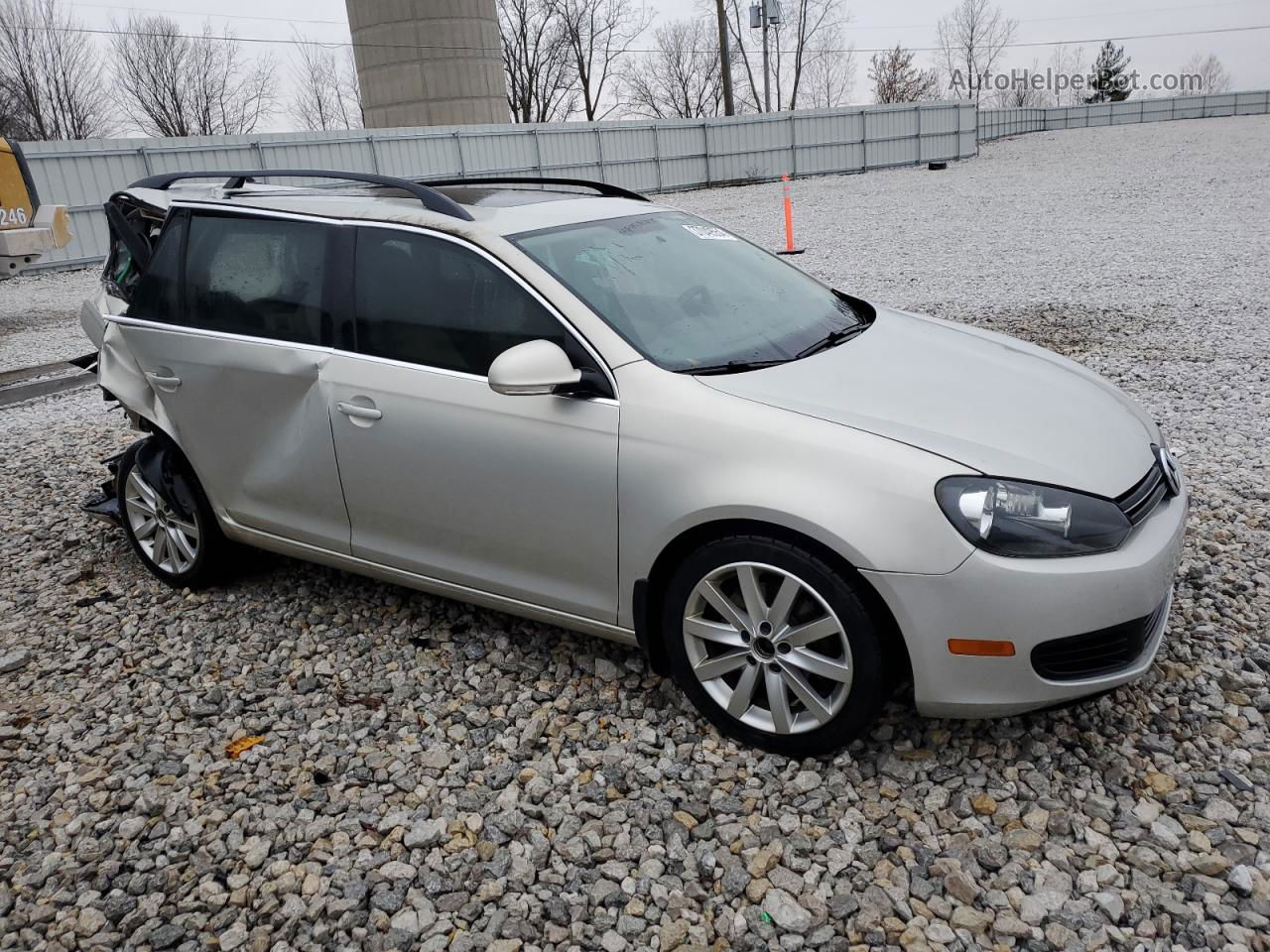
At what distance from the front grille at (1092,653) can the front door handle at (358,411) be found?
2.28 metres

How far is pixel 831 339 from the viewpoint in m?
3.56

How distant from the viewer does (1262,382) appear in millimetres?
6762

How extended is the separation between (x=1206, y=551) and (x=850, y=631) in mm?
2414

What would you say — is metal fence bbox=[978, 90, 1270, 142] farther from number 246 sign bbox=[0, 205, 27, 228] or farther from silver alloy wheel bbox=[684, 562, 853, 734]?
silver alloy wheel bbox=[684, 562, 853, 734]

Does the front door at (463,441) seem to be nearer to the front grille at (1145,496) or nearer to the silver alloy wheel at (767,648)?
the silver alloy wheel at (767,648)

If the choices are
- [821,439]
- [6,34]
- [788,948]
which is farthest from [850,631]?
[6,34]

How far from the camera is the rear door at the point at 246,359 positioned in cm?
368

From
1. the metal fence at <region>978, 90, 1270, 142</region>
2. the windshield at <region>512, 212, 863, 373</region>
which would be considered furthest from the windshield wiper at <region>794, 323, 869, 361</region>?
the metal fence at <region>978, 90, 1270, 142</region>

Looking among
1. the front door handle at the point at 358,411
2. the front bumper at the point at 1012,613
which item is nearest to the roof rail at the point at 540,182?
the front door handle at the point at 358,411

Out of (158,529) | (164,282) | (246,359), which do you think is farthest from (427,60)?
(246,359)

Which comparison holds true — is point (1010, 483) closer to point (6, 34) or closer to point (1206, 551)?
point (1206, 551)

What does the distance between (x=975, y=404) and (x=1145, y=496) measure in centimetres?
56

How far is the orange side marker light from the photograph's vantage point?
261 cm

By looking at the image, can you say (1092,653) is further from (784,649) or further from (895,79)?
(895,79)
